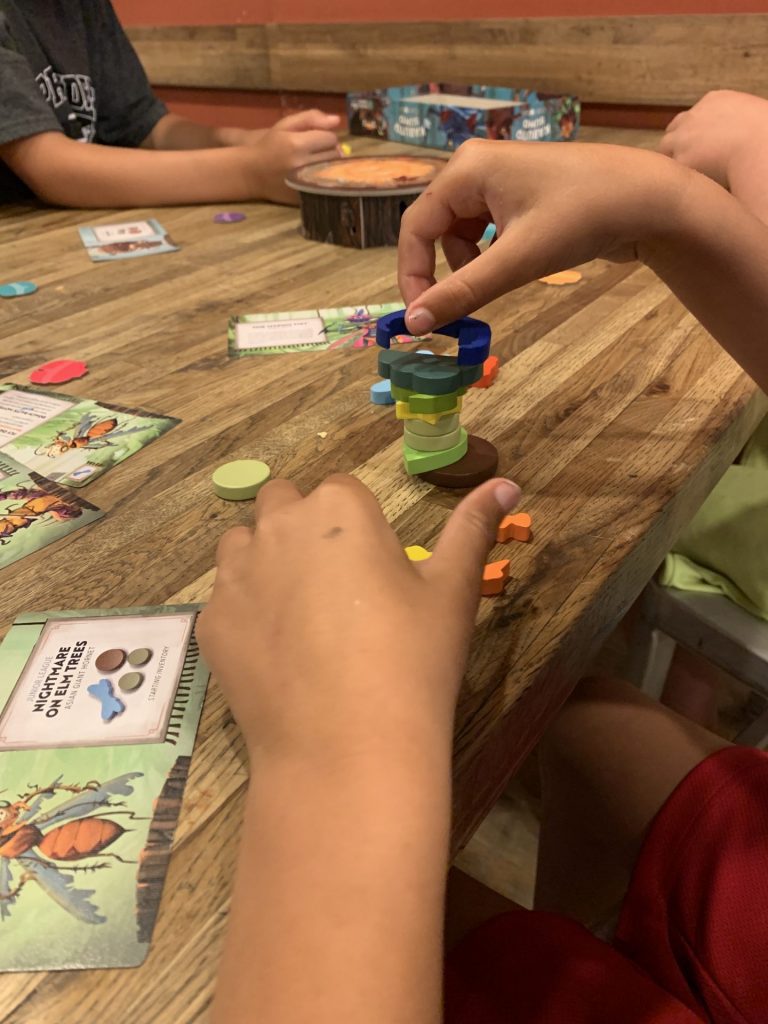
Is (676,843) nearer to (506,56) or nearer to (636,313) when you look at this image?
(636,313)

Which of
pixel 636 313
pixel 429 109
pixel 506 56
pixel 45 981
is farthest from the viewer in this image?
pixel 506 56

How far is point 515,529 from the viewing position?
49 centimetres

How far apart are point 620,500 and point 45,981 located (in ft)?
1.36

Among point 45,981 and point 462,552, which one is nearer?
point 45,981

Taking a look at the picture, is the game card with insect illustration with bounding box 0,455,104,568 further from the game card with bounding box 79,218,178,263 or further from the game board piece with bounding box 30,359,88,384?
the game card with bounding box 79,218,178,263

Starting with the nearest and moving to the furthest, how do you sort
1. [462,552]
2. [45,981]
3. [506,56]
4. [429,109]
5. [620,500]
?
[45,981], [462,552], [620,500], [429,109], [506,56]

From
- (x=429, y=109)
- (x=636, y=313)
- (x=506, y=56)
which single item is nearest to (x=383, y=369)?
(x=636, y=313)

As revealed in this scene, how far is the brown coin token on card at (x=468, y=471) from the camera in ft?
1.76

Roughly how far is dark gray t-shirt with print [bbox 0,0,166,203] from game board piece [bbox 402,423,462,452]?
0.97 meters

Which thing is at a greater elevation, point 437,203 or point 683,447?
point 437,203

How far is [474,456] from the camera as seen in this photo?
0.56m

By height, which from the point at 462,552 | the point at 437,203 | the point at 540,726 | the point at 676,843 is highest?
the point at 437,203

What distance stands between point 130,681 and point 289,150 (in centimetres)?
95

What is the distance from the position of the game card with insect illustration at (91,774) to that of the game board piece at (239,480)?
0.11m
